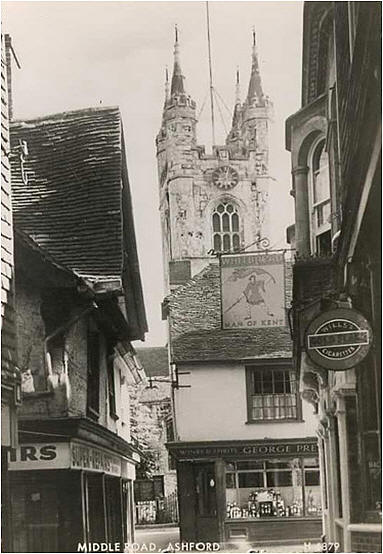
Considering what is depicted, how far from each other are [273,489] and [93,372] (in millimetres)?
1839

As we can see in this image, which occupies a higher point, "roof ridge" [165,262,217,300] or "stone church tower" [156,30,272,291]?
"stone church tower" [156,30,272,291]

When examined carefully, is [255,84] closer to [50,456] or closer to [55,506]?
[50,456]

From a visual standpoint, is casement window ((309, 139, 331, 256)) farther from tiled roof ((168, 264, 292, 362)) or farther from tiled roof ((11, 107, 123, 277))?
tiled roof ((11, 107, 123, 277))

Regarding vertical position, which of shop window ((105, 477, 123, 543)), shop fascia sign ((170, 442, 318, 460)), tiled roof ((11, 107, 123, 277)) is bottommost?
shop window ((105, 477, 123, 543))

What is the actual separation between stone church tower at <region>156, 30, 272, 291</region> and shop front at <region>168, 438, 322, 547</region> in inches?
55.6

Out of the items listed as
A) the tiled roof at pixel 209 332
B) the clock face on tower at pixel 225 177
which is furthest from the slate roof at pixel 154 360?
the clock face on tower at pixel 225 177

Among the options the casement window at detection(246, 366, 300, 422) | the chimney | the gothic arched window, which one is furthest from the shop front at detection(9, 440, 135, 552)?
the chimney

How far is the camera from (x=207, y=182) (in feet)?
29.0

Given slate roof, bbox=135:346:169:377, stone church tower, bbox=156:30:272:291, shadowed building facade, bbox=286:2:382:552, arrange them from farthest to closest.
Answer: slate roof, bbox=135:346:169:377 < stone church tower, bbox=156:30:272:291 < shadowed building facade, bbox=286:2:382:552

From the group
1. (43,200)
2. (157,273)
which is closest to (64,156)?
(43,200)

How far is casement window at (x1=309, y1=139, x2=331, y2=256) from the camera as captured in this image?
8.30 meters

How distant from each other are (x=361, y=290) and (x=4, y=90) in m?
3.04

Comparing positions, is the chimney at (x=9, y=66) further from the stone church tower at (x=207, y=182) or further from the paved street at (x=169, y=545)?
the paved street at (x=169, y=545)

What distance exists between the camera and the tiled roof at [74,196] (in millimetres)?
8766
